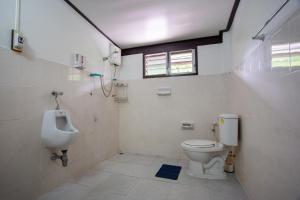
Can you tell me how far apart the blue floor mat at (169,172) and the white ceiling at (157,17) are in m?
2.19

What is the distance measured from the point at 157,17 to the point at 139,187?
7.32ft

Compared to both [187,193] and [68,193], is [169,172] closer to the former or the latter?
[187,193]

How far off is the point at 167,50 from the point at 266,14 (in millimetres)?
1860

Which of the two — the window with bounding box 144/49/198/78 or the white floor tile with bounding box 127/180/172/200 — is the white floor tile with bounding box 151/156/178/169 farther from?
the window with bounding box 144/49/198/78

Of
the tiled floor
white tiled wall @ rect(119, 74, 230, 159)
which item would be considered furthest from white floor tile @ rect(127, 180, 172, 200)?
white tiled wall @ rect(119, 74, 230, 159)

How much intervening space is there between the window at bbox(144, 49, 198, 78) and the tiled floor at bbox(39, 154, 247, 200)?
1.72m

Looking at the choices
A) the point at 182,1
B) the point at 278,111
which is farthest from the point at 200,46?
the point at 278,111

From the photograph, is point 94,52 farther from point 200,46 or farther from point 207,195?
point 207,195

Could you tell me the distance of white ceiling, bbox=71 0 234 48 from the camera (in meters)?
1.86

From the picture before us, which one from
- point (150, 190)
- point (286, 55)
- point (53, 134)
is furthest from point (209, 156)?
point (53, 134)

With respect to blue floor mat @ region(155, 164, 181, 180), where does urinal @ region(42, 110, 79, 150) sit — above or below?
above

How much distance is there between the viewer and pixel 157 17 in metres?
2.11

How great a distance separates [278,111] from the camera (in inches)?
38.0

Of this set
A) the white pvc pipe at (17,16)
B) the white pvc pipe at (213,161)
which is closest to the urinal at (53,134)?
the white pvc pipe at (17,16)
